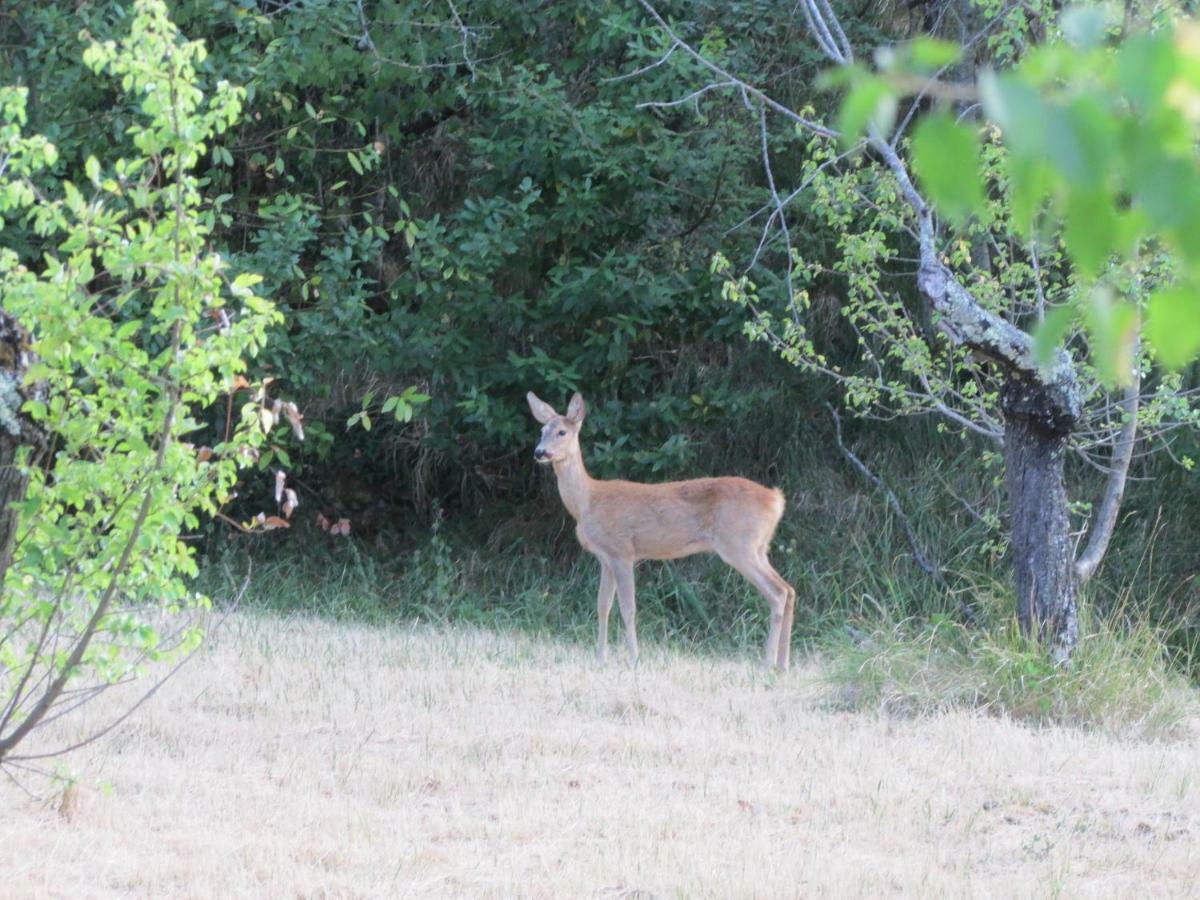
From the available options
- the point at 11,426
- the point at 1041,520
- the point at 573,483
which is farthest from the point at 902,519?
the point at 11,426

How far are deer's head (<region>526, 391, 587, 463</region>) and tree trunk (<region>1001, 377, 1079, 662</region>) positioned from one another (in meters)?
3.57

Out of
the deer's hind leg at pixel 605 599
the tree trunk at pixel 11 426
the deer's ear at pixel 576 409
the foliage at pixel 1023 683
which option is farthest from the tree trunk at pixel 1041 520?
the tree trunk at pixel 11 426

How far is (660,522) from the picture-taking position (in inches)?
421

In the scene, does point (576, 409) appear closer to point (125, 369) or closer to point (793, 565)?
point (793, 565)

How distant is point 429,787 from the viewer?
6.17 metres

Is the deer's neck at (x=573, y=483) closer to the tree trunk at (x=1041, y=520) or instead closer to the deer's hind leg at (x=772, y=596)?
the deer's hind leg at (x=772, y=596)

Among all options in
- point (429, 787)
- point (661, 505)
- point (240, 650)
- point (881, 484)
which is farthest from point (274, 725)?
point (881, 484)

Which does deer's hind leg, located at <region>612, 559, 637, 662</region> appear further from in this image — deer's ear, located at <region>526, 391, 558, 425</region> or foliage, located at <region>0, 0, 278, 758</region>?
foliage, located at <region>0, 0, 278, 758</region>

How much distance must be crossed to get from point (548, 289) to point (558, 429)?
1.58 meters

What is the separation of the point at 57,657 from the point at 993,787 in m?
3.59

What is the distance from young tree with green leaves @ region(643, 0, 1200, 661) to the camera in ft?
4.17

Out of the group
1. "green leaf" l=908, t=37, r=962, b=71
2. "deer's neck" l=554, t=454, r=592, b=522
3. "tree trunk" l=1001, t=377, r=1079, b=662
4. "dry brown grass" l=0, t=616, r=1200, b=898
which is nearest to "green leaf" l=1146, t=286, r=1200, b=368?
"green leaf" l=908, t=37, r=962, b=71

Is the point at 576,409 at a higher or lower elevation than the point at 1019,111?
lower

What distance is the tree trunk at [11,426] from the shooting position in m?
4.34
